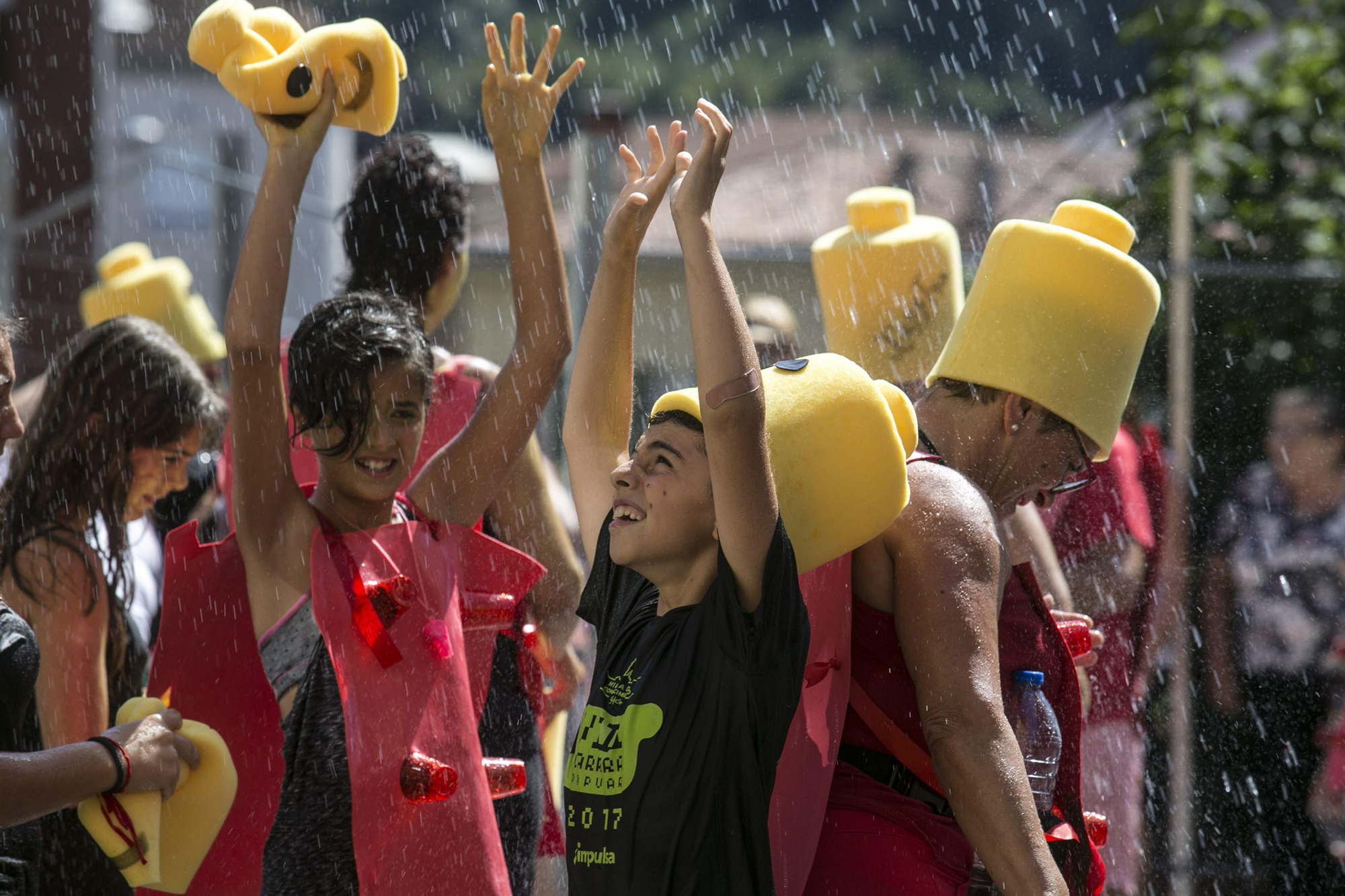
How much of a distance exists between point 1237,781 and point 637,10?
54.6m

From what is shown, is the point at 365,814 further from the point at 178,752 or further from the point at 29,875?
the point at 29,875

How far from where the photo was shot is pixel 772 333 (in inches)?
184

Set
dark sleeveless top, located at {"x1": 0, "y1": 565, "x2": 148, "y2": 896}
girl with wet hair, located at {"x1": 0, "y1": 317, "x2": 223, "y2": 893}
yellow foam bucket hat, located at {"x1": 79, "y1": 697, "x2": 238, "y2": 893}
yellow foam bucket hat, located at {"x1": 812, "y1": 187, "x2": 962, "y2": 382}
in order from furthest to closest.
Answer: yellow foam bucket hat, located at {"x1": 812, "y1": 187, "x2": 962, "y2": 382}
girl with wet hair, located at {"x1": 0, "y1": 317, "x2": 223, "y2": 893}
yellow foam bucket hat, located at {"x1": 79, "y1": 697, "x2": 238, "y2": 893}
dark sleeveless top, located at {"x1": 0, "y1": 565, "x2": 148, "y2": 896}

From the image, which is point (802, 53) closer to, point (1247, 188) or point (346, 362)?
point (1247, 188)

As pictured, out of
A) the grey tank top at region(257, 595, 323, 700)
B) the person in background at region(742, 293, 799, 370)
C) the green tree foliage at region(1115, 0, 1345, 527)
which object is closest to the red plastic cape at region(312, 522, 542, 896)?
the grey tank top at region(257, 595, 323, 700)

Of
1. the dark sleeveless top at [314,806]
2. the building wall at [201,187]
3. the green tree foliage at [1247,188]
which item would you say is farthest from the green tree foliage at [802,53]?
the dark sleeveless top at [314,806]

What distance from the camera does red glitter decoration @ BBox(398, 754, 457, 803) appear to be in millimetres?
2520

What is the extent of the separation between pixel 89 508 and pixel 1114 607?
319 centimetres

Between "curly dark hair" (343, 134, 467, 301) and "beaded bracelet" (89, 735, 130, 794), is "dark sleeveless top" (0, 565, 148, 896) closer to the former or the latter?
"beaded bracelet" (89, 735, 130, 794)

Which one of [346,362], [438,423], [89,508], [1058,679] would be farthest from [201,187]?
[1058,679]

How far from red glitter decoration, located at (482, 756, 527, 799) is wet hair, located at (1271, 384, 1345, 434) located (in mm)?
4412

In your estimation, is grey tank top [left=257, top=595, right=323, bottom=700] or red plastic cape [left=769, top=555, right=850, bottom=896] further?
grey tank top [left=257, top=595, right=323, bottom=700]

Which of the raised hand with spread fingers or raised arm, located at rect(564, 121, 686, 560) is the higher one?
the raised hand with spread fingers

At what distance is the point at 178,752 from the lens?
95.3 inches
